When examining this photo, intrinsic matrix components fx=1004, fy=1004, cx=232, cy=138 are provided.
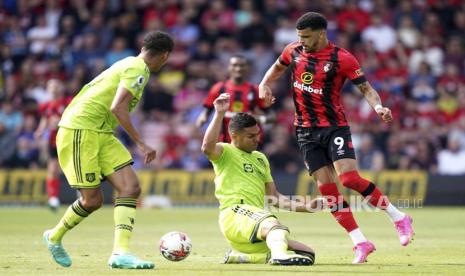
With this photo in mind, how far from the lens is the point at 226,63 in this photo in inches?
1005

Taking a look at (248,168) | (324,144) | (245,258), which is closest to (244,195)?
(248,168)

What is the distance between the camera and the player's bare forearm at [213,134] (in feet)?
30.8

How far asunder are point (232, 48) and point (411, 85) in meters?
4.66

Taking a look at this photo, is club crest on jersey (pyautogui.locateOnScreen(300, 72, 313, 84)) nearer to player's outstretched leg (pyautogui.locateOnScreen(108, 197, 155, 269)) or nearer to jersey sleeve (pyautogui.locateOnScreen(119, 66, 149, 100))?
jersey sleeve (pyautogui.locateOnScreen(119, 66, 149, 100))

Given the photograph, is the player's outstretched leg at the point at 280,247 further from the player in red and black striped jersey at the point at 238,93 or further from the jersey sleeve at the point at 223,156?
the player in red and black striped jersey at the point at 238,93

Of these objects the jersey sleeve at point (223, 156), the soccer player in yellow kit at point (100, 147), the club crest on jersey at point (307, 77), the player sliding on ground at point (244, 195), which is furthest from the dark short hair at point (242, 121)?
the club crest on jersey at point (307, 77)

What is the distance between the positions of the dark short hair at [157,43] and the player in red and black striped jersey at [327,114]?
1.67 m

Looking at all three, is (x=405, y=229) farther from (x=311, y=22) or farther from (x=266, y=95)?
(x=311, y=22)

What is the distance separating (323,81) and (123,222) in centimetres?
279

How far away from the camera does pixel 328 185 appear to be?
1079 centimetres

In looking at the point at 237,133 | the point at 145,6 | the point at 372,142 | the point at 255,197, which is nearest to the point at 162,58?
the point at 237,133

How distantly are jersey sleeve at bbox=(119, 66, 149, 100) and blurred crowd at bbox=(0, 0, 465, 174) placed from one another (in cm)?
1437

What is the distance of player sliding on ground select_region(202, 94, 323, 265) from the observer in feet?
31.2

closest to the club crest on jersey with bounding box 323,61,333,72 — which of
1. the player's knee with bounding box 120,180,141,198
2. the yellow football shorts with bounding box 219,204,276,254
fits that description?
the yellow football shorts with bounding box 219,204,276,254
